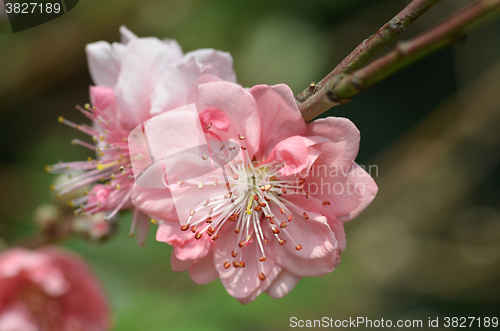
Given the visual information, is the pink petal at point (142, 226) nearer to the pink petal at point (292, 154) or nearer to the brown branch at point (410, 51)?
the pink petal at point (292, 154)

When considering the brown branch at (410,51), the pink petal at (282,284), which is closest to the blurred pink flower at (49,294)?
the pink petal at (282,284)

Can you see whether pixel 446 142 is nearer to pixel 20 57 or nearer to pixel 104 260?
pixel 104 260

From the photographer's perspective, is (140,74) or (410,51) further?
(140,74)

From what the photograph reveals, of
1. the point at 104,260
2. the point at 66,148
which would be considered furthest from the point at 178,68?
the point at 66,148

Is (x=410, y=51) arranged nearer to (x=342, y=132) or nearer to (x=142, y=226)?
(x=342, y=132)

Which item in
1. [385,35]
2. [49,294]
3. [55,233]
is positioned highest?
[385,35]

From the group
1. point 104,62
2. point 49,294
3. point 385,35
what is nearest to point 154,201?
point 104,62
